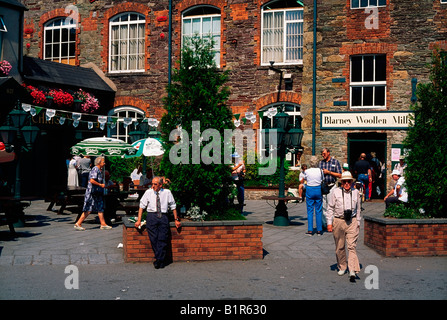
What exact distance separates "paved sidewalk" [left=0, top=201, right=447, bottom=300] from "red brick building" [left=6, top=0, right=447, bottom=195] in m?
8.31

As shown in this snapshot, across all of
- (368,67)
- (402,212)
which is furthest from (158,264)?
(368,67)

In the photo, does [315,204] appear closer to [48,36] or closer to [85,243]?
[85,243]

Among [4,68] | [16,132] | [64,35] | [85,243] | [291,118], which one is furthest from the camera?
[64,35]

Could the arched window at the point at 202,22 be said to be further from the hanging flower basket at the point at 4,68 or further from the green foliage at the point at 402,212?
the green foliage at the point at 402,212

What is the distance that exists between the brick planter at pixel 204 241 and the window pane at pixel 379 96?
11094 millimetres

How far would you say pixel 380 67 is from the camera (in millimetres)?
18109

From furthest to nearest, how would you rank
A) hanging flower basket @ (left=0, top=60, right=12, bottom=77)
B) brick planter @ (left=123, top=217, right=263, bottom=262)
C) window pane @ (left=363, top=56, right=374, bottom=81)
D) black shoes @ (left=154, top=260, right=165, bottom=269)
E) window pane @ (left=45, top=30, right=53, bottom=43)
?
1. window pane @ (left=45, top=30, right=53, bottom=43)
2. window pane @ (left=363, top=56, right=374, bottom=81)
3. hanging flower basket @ (left=0, top=60, right=12, bottom=77)
4. brick planter @ (left=123, top=217, right=263, bottom=262)
5. black shoes @ (left=154, top=260, right=165, bottom=269)

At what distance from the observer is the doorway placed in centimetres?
1797

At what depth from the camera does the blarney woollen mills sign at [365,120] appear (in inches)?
690

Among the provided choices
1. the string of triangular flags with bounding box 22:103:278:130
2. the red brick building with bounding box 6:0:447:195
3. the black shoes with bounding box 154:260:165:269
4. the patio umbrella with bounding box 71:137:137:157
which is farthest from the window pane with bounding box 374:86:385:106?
the black shoes with bounding box 154:260:165:269

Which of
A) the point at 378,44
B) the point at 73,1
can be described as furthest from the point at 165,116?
the point at 73,1

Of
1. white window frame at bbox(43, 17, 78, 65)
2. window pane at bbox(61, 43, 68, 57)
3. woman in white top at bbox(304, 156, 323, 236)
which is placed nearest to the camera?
woman in white top at bbox(304, 156, 323, 236)

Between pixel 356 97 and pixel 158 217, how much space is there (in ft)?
39.8

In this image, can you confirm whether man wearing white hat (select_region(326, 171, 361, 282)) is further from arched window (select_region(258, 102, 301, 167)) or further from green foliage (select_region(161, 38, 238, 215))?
arched window (select_region(258, 102, 301, 167))
